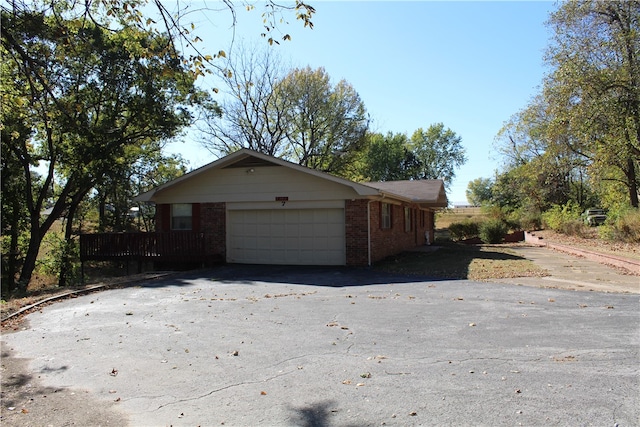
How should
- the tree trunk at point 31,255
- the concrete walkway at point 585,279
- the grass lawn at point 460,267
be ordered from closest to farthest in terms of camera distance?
the concrete walkway at point 585,279, the grass lawn at point 460,267, the tree trunk at point 31,255

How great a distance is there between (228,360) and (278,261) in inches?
442

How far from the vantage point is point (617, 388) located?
4285 millimetres

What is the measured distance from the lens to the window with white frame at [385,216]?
1750cm

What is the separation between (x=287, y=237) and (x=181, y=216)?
4475 mm

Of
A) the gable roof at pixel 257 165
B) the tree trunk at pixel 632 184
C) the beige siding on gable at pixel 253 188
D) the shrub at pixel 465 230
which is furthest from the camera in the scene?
the shrub at pixel 465 230

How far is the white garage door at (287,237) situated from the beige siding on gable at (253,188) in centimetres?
61

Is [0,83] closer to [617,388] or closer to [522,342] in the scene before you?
[522,342]

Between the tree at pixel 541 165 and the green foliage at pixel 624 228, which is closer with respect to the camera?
the green foliage at pixel 624 228

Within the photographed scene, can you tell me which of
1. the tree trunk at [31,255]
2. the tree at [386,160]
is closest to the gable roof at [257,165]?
the tree trunk at [31,255]

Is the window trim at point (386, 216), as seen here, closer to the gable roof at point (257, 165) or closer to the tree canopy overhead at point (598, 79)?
the gable roof at point (257, 165)

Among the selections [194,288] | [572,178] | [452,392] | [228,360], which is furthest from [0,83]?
[572,178]

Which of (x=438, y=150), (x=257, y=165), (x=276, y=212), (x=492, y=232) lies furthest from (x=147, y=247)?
(x=438, y=150)

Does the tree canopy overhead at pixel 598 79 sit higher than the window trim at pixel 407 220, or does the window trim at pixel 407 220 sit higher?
the tree canopy overhead at pixel 598 79

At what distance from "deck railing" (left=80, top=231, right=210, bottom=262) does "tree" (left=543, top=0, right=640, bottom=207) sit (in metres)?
16.1
